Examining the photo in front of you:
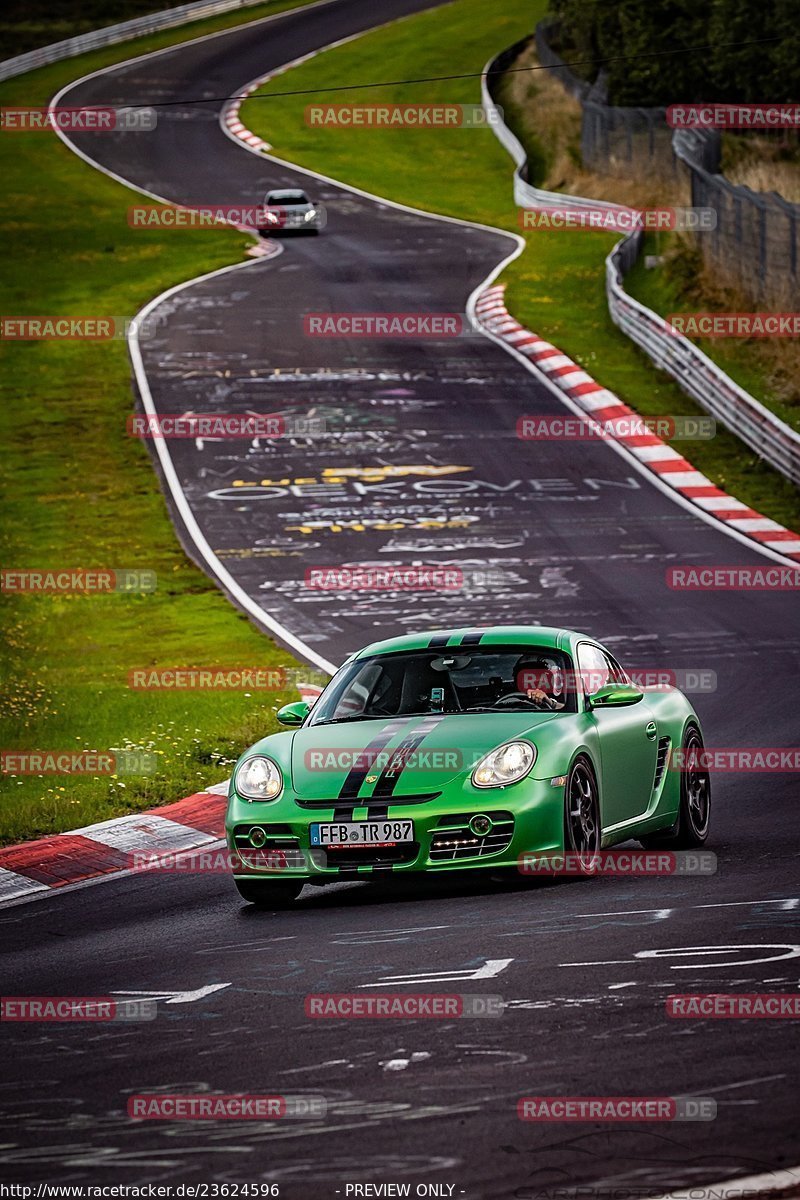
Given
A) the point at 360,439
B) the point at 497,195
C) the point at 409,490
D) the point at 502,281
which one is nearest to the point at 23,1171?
the point at 409,490

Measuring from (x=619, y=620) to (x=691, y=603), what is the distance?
1.14m

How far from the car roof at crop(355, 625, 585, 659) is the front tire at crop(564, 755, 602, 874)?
99cm

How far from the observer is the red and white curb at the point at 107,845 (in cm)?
1118

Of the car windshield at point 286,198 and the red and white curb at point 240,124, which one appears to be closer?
the car windshield at point 286,198

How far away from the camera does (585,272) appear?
4191 centimetres

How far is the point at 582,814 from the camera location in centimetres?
1004

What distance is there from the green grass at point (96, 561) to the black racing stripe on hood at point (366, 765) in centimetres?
309

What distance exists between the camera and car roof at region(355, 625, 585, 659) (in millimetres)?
10953
